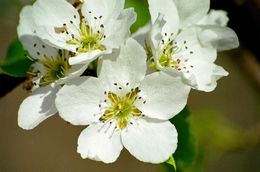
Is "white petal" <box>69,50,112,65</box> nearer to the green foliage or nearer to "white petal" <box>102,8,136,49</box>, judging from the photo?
"white petal" <box>102,8,136,49</box>

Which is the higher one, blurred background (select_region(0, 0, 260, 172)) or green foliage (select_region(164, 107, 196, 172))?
green foliage (select_region(164, 107, 196, 172))

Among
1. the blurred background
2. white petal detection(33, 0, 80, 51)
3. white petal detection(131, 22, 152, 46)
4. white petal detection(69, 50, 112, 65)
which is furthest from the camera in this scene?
the blurred background

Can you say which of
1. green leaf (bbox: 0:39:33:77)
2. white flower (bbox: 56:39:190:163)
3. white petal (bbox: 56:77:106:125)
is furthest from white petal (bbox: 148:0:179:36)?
green leaf (bbox: 0:39:33:77)

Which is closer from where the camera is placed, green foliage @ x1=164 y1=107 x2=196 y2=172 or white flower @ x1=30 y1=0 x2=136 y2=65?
white flower @ x1=30 y1=0 x2=136 y2=65

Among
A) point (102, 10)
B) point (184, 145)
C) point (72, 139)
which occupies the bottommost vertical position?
point (72, 139)

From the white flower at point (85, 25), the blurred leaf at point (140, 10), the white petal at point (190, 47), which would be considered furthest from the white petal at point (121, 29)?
the blurred leaf at point (140, 10)

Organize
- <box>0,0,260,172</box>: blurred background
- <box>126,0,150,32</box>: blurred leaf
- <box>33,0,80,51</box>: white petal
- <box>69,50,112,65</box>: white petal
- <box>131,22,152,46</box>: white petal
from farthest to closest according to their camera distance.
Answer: <box>0,0,260,172</box>: blurred background → <box>126,0,150,32</box>: blurred leaf → <box>131,22,152,46</box>: white petal → <box>33,0,80,51</box>: white petal → <box>69,50,112,65</box>: white petal

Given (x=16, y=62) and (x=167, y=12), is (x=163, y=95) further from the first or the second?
(x=16, y=62)

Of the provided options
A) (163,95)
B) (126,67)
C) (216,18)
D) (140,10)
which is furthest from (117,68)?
(140,10)
